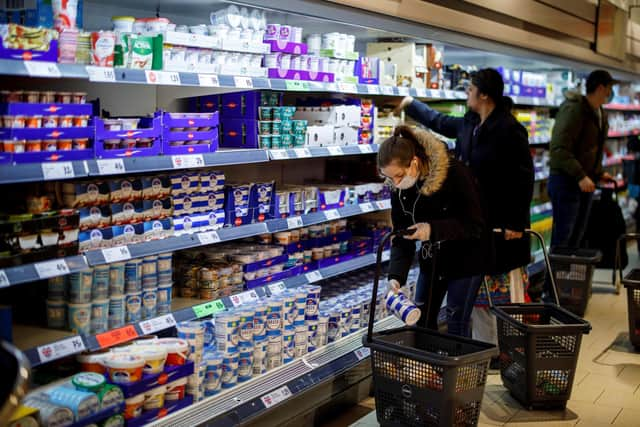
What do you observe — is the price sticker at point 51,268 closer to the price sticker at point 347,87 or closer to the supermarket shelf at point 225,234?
the supermarket shelf at point 225,234

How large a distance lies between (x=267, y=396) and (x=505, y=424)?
1386 mm

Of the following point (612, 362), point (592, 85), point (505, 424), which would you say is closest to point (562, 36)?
point (592, 85)

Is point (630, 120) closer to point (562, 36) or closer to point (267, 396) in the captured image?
point (562, 36)

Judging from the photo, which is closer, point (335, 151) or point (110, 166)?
point (110, 166)

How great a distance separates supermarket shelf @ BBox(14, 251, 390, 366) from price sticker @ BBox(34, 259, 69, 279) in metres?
0.26

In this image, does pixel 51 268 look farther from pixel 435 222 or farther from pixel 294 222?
pixel 435 222

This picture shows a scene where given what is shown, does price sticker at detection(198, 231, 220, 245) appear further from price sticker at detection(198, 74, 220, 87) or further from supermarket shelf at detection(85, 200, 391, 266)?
price sticker at detection(198, 74, 220, 87)

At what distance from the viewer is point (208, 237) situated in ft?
11.8

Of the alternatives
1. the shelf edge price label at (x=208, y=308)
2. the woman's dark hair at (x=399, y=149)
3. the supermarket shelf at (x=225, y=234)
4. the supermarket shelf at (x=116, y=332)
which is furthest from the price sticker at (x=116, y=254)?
the woman's dark hair at (x=399, y=149)

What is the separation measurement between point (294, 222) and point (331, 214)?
1.29 ft

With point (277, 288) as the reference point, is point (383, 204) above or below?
above

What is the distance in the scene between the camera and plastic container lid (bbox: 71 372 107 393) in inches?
112

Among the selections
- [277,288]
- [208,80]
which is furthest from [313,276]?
[208,80]

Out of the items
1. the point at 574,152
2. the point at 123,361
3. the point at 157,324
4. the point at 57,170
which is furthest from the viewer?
the point at 574,152
